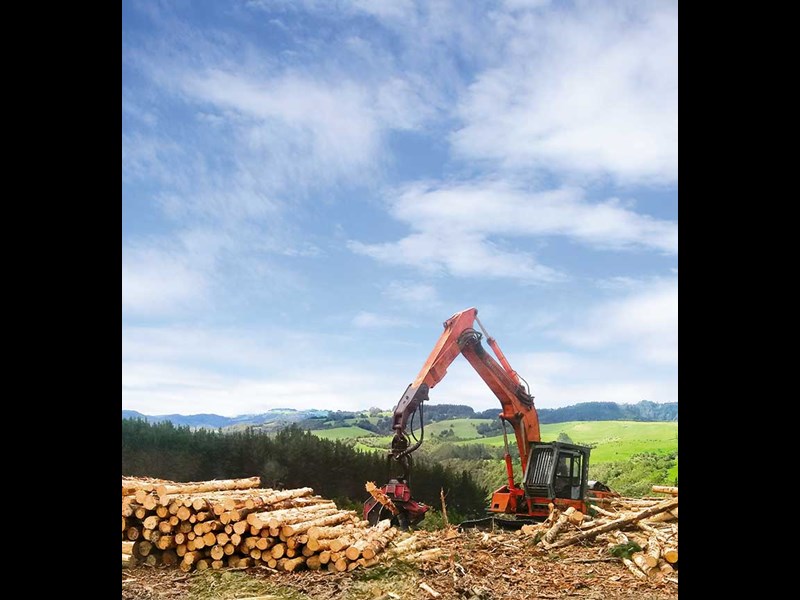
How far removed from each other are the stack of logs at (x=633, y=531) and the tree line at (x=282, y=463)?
1.88 meters

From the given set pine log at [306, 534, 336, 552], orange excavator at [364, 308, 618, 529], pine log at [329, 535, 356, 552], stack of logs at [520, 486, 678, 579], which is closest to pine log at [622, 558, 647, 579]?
stack of logs at [520, 486, 678, 579]

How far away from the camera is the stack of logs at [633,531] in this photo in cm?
623

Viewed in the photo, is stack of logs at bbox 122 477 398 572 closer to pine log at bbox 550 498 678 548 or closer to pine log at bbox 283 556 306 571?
pine log at bbox 283 556 306 571

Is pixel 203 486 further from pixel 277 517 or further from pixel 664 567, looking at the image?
pixel 664 567

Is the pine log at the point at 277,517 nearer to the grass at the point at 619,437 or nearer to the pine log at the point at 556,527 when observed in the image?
the pine log at the point at 556,527

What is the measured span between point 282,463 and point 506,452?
3.02 m

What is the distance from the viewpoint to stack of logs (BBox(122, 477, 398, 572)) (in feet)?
20.3

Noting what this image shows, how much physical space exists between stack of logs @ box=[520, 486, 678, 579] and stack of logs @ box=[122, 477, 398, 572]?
1979 millimetres

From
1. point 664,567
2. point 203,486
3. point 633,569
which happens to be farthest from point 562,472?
point 203,486
